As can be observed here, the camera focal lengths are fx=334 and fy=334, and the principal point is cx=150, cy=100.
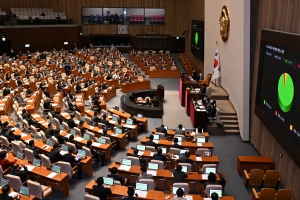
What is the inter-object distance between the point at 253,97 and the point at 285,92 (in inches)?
163

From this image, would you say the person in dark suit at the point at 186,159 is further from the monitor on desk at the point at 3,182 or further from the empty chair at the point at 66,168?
the monitor on desk at the point at 3,182

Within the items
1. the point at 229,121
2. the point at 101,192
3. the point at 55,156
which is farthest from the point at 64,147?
the point at 229,121

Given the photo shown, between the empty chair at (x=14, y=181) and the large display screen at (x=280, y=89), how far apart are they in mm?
7415

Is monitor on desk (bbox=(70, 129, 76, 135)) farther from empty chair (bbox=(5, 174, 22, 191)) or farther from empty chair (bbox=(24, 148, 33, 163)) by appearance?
empty chair (bbox=(5, 174, 22, 191))

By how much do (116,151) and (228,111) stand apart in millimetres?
6120

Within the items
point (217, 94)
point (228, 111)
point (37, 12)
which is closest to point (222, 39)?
point (217, 94)

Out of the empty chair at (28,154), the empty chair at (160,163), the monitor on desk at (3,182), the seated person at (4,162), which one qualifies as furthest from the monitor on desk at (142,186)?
the seated person at (4,162)

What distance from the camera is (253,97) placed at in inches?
545

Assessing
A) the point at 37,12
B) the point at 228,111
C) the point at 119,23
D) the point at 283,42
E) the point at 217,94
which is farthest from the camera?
the point at 119,23

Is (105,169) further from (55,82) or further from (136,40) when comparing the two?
(136,40)

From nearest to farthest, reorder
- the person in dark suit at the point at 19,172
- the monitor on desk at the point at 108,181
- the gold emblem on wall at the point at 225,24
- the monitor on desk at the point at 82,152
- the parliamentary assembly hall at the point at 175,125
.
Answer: the monitor on desk at the point at 108,181, the parliamentary assembly hall at the point at 175,125, the person in dark suit at the point at 19,172, the monitor on desk at the point at 82,152, the gold emblem on wall at the point at 225,24

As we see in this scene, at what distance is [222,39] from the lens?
18.7 meters

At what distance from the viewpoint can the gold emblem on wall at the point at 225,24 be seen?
682 inches

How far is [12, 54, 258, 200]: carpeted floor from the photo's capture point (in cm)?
1023
